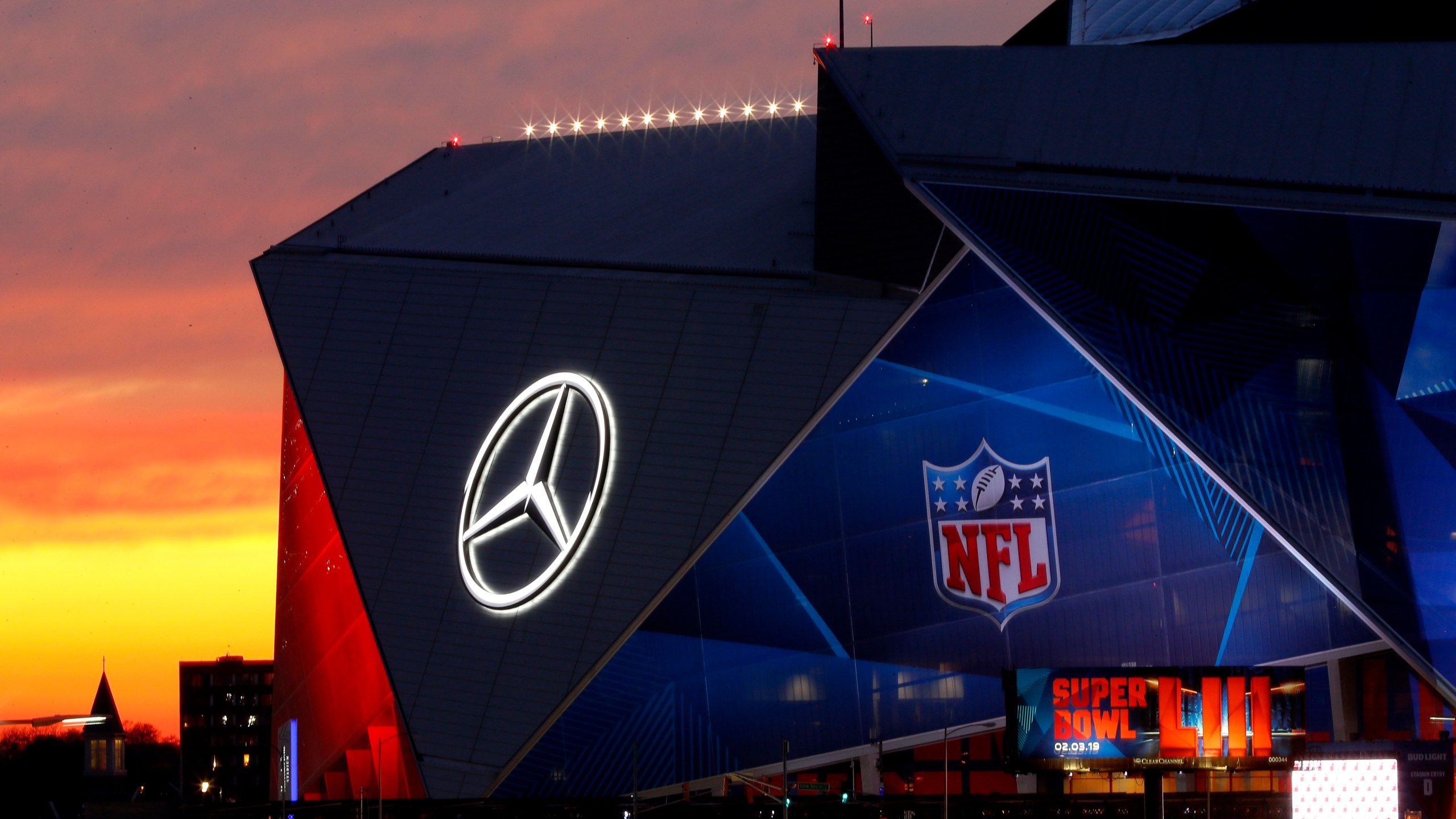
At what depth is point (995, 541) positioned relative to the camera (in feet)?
145

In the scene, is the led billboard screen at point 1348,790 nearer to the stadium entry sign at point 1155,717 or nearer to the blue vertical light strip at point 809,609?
the stadium entry sign at point 1155,717

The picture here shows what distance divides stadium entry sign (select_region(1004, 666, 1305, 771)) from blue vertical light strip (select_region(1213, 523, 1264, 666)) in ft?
6.73

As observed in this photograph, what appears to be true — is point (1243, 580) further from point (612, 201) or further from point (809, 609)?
point (612, 201)

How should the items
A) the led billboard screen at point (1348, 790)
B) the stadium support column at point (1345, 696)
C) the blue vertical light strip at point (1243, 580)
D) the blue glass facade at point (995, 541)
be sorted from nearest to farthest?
the led billboard screen at point (1348, 790), the blue glass facade at point (995, 541), the blue vertical light strip at point (1243, 580), the stadium support column at point (1345, 696)

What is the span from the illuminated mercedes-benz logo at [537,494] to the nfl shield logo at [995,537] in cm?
920

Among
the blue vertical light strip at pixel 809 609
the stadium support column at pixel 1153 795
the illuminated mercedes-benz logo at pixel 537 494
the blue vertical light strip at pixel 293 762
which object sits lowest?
the stadium support column at pixel 1153 795

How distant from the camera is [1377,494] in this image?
128ft

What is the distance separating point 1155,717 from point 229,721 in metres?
132

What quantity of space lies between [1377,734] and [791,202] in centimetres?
2211

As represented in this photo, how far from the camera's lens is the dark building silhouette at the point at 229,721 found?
15275 cm

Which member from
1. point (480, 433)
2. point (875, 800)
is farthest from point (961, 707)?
point (480, 433)

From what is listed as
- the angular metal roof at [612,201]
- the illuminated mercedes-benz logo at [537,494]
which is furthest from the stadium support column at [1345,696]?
the illuminated mercedes-benz logo at [537,494]

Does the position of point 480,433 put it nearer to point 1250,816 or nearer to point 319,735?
point 319,735

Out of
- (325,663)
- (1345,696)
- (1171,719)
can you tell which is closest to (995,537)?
(1171,719)
